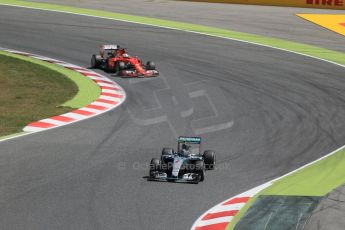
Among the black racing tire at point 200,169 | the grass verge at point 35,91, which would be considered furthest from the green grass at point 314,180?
the grass verge at point 35,91

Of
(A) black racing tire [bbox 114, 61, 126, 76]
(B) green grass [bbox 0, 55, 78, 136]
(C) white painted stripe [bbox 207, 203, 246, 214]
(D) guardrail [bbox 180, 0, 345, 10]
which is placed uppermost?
(D) guardrail [bbox 180, 0, 345, 10]

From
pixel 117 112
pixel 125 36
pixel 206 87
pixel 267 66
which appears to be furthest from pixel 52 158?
pixel 125 36

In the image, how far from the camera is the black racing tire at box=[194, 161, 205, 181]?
18094 mm

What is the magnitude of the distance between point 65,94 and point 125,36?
37.7 ft

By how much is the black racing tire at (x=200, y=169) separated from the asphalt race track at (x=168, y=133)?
236 millimetres

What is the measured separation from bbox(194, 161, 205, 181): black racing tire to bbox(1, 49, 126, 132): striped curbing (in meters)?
6.15

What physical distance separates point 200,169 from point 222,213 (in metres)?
2.26

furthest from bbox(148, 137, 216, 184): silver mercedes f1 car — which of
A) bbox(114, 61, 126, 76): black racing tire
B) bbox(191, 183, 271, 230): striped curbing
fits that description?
bbox(114, 61, 126, 76): black racing tire

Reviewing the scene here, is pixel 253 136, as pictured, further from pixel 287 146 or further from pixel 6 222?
pixel 6 222

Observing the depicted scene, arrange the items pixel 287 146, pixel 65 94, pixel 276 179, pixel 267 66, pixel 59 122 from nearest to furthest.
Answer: pixel 276 179, pixel 287 146, pixel 59 122, pixel 65 94, pixel 267 66

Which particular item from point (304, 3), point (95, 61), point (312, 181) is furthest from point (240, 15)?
point (312, 181)

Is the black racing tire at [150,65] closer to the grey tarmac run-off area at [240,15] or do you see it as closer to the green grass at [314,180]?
the green grass at [314,180]

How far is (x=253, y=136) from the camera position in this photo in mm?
22500

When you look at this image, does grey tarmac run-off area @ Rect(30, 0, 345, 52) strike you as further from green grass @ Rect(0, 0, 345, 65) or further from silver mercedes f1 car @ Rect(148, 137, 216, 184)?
silver mercedes f1 car @ Rect(148, 137, 216, 184)
